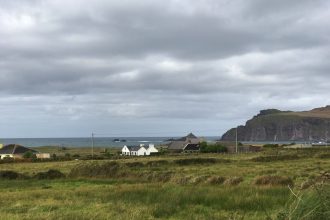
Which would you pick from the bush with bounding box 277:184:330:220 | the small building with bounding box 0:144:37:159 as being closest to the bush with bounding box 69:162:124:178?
the bush with bounding box 277:184:330:220

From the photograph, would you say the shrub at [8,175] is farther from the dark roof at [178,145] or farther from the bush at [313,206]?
the dark roof at [178,145]

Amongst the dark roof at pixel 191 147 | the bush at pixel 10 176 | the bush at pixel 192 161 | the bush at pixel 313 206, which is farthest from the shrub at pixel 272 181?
the dark roof at pixel 191 147

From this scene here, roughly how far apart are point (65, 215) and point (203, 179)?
16605mm

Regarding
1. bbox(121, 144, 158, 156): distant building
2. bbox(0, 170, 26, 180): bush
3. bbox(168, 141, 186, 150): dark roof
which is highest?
bbox(168, 141, 186, 150): dark roof

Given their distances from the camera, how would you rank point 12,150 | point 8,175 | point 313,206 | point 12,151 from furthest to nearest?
point 12,150, point 12,151, point 8,175, point 313,206

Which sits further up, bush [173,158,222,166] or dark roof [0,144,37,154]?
dark roof [0,144,37,154]

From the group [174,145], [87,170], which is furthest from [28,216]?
[174,145]

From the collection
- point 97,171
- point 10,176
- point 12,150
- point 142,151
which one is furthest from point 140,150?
point 10,176

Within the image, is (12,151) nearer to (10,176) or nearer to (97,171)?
(10,176)

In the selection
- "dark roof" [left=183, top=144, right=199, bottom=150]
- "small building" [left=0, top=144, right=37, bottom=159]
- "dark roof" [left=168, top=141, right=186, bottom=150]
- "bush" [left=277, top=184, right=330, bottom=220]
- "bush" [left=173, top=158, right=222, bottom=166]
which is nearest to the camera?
"bush" [left=277, top=184, right=330, bottom=220]

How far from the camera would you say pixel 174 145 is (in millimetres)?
137750

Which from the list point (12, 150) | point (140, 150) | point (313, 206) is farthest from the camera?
point (140, 150)

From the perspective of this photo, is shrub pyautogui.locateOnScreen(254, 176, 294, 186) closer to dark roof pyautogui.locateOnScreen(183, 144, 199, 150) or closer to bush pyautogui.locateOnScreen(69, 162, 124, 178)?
bush pyautogui.locateOnScreen(69, 162, 124, 178)

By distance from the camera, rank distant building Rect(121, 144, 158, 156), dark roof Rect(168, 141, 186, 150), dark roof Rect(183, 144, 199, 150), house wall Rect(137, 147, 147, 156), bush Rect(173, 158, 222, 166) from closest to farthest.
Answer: bush Rect(173, 158, 222, 166) < distant building Rect(121, 144, 158, 156) < house wall Rect(137, 147, 147, 156) < dark roof Rect(183, 144, 199, 150) < dark roof Rect(168, 141, 186, 150)
